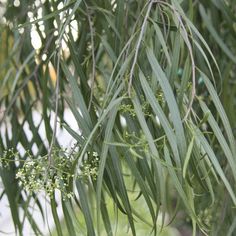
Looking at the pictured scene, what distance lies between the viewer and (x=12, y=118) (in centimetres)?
143

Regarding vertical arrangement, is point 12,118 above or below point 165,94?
above

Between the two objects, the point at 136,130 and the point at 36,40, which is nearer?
the point at 136,130

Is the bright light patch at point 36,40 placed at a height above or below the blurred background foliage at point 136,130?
above

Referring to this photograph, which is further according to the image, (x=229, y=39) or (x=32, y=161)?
(x=229, y=39)

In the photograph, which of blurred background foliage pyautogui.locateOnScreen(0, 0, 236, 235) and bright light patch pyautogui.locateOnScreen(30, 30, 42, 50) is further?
bright light patch pyautogui.locateOnScreen(30, 30, 42, 50)

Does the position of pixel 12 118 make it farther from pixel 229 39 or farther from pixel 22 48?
pixel 229 39

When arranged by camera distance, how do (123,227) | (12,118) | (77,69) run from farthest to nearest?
1. (123,227)
2. (12,118)
3. (77,69)

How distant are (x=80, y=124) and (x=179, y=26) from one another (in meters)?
0.20

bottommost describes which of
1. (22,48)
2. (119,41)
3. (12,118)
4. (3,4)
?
(119,41)

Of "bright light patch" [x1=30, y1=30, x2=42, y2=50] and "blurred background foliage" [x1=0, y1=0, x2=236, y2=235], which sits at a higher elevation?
"bright light patch" [x1=30, y1=30, x2=42, y2=50]

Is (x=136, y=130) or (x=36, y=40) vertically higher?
(x=36, y=40)

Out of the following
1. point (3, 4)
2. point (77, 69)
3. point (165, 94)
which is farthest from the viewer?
point (3, 4)

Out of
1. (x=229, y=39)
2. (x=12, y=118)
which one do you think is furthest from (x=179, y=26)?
(x=229, y=39)

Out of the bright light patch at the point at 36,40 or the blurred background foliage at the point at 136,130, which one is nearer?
the blurred background foliage at the point at 136,130
